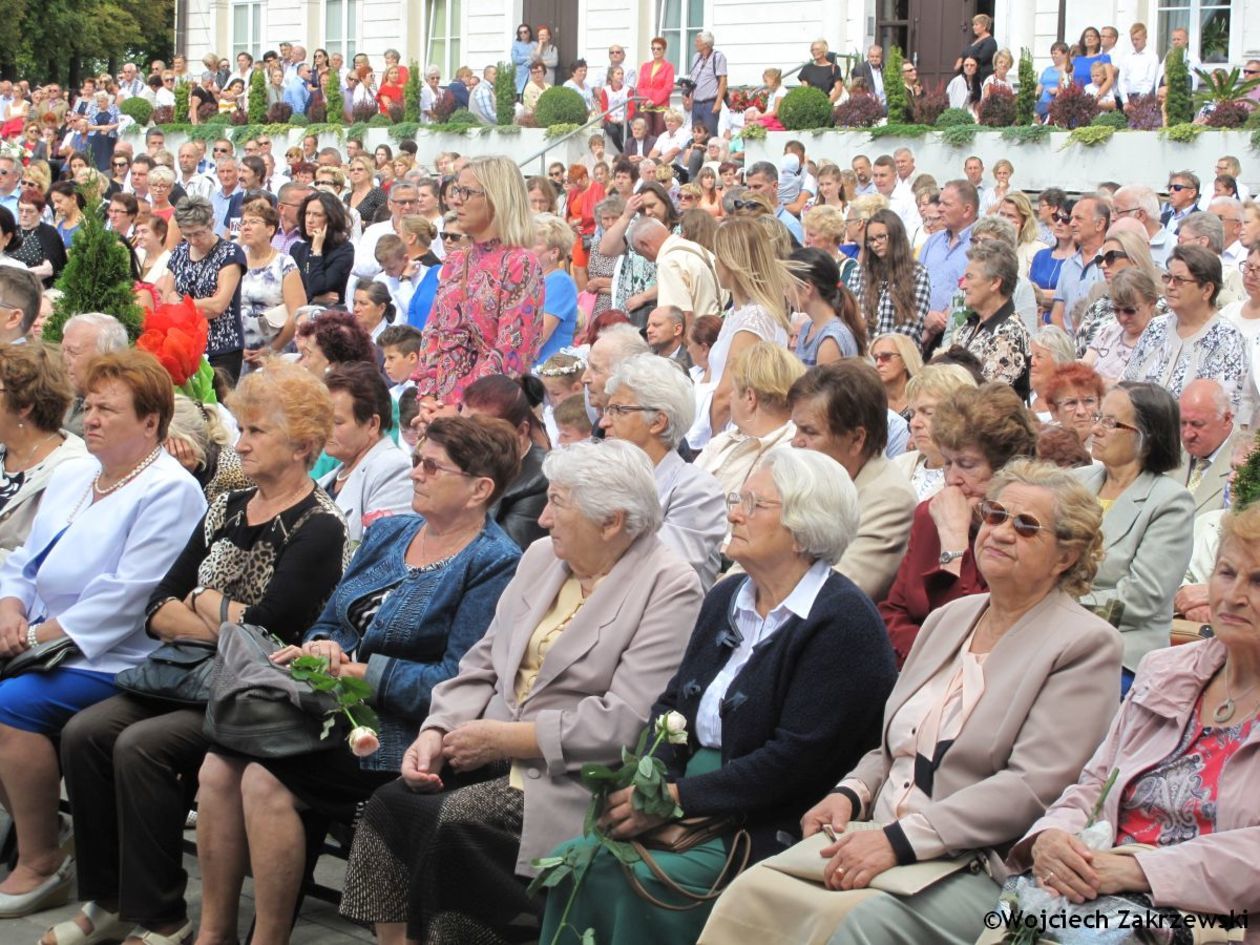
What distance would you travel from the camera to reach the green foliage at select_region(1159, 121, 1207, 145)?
17266 millimetres

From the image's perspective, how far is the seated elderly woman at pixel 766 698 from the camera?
4480 mm

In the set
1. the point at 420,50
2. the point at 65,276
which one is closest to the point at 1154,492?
the point at 65,276

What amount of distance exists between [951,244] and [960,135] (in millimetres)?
8316

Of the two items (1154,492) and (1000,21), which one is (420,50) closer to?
(1000,21)

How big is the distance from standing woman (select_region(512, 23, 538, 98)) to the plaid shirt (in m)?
18.2

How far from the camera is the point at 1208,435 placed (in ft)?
21.1

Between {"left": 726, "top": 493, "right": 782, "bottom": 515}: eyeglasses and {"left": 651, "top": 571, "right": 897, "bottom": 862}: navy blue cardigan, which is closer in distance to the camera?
{"left": 651, "top": 571, "right": 897, "bottom": 862}: navy blue cardigan

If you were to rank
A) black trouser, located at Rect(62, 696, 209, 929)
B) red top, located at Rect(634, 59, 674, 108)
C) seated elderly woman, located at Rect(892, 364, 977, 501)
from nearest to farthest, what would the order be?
black trouser, located at Rect(62, 696, 209, 929), seated elderly woman, located at Rect(892, 364, 977, 501), red top, located at Rect(634, 59, 674, 108)

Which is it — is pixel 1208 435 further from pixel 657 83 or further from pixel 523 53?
pixel 523 53

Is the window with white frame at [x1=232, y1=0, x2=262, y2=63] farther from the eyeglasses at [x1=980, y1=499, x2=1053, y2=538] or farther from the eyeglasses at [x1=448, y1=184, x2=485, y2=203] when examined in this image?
the eyeglasses at [x1=980, y1=499, x2=1053, y2=538]

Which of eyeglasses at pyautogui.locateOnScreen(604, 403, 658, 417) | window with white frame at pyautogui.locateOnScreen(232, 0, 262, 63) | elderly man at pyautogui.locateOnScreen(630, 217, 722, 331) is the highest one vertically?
window with white frame at pyautogui.locateOnScreen(232, 0, 262, 63)

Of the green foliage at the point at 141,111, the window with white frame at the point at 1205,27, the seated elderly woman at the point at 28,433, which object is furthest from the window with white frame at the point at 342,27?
the seated elderly woman at the point at 28,433

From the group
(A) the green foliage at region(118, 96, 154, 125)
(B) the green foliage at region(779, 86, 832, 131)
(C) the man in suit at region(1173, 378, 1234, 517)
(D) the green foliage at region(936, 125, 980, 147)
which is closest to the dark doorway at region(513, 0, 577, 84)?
(A) the green foliage at region(118, 96, 154, 125)

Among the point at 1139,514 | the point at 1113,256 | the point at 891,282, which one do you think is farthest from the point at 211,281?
the point at 1139,514
